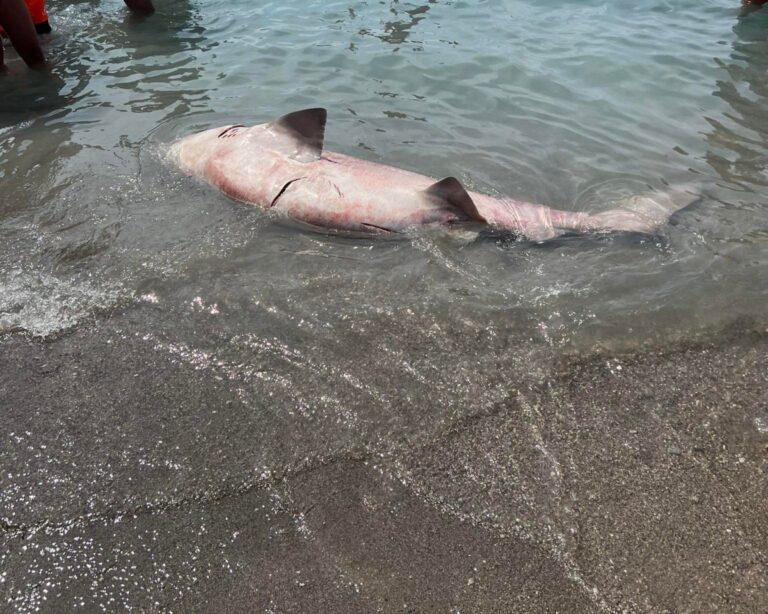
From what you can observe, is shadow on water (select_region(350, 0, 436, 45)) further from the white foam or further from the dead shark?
the white foam

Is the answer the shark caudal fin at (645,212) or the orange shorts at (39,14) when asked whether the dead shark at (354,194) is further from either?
the orange shorts at (39,14)

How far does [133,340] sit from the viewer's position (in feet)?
10.0

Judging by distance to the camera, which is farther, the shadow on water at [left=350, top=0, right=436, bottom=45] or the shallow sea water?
the shadow on water at [left=350, top=0, right=436, bottom=45]

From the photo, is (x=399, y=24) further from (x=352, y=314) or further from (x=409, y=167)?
(x=352, y=314)

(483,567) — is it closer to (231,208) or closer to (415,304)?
(415,304)

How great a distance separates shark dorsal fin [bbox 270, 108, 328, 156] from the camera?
438 centimetres

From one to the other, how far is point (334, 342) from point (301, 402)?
0.47 metres

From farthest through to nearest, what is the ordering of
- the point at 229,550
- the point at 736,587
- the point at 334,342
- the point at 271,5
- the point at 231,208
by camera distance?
the point at 271,5
the point at 231,208
the point at 334,342
the point at 229,550
the point at 736,587

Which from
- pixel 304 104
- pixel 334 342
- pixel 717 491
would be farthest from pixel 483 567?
pixel 304 104

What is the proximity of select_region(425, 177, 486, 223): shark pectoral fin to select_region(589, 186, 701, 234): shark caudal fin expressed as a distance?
34.6 inches

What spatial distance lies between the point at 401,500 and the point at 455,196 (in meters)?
2.22

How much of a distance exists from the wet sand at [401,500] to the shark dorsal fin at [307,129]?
2304mm

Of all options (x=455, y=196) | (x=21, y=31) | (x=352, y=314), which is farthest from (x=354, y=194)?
(x=21, y=31)

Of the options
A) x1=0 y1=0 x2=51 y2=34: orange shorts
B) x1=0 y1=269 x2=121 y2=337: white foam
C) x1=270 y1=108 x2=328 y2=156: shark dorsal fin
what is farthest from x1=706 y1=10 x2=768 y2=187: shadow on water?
x1=0 y1=0 x2=51 y2=34: orange shorts
